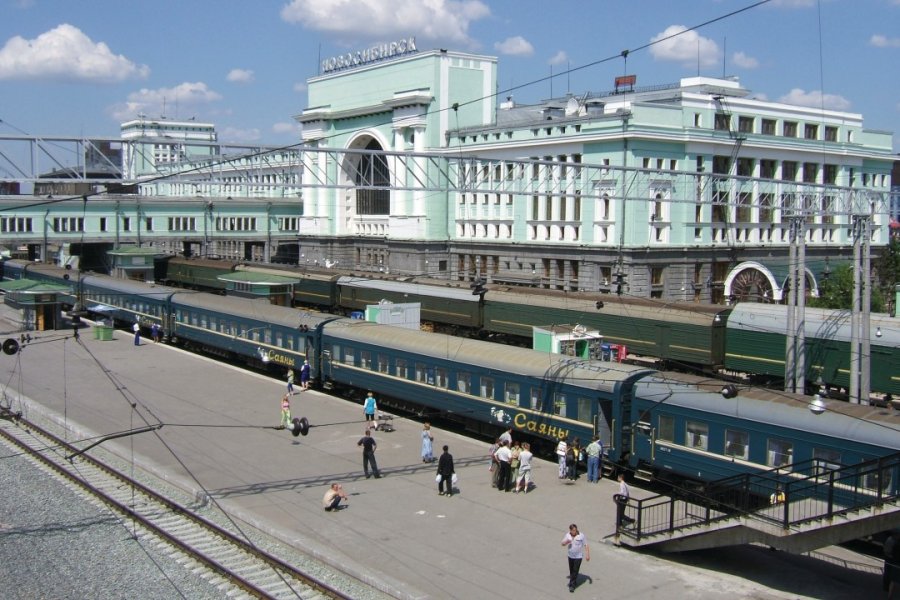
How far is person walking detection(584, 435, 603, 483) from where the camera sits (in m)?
20.2

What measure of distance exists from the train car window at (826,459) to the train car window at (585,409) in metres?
5.54

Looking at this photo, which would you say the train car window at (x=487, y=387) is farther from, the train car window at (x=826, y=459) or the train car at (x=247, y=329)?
the train car window at (x=826, y=459)

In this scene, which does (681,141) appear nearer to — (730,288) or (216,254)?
(730,288)

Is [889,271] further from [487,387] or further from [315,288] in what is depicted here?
[487,387]

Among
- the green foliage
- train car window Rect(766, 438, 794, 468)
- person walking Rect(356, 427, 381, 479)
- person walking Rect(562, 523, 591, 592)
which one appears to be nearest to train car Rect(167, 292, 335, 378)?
person walking Rect(356, 427, 381, 479)

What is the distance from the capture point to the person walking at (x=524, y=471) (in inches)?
774

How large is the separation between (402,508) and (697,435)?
21.1 feet

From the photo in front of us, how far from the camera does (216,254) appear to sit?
9538cm

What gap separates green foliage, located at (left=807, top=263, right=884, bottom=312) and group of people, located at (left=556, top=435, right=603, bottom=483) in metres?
23.7

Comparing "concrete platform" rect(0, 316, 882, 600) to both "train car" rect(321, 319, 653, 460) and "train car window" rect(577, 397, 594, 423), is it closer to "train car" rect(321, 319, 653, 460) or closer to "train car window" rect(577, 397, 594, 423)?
"train car" rect(321, 319, 653, 460)

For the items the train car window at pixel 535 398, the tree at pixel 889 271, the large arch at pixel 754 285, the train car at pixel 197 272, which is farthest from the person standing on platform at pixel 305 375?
the tree at pixel 889 271

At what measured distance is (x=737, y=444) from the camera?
58.9ft

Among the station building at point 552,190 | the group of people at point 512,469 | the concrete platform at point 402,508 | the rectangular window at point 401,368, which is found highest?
the station building at point 552,190

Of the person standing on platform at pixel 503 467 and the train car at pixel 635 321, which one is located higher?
the train car at pixel 635 321
